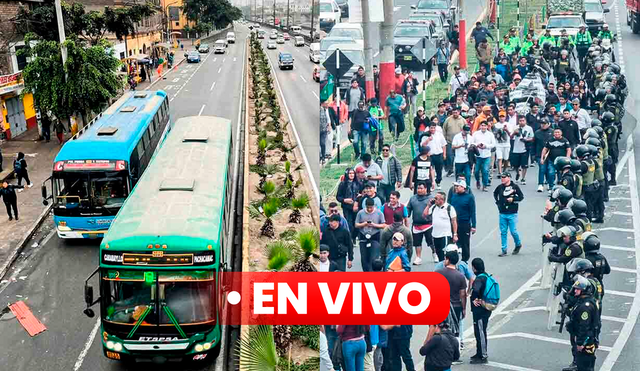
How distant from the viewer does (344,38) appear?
344 inches

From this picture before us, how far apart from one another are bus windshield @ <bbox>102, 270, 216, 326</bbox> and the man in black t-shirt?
4567 millimetres

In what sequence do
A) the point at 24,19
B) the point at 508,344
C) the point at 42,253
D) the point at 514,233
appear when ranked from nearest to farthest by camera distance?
the point at 508,344 → the point at 514,233 → the point at 42,253 → the point at 24,19

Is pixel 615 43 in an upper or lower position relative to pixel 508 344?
upper

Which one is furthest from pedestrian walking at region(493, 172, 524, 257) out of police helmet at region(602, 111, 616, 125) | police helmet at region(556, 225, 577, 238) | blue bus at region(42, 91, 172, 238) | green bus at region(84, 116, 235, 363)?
blue bus at region(42, 91, 172, 238)

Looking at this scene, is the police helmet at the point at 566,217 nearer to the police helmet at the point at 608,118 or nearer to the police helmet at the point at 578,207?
the police helmet at the point at 578,207

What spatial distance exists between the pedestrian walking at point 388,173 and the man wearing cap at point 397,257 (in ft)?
1.58

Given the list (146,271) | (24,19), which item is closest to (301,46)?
(24,19)

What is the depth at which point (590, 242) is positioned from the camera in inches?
332

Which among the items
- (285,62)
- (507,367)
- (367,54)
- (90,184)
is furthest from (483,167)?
(285,62)

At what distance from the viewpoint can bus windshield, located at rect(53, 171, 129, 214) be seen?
17.2 m

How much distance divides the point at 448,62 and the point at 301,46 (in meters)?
67.1

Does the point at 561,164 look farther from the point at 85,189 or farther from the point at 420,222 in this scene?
the point at 85,189

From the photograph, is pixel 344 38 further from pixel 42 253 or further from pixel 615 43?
pixel 42 253

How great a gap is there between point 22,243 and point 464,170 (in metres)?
12.1
